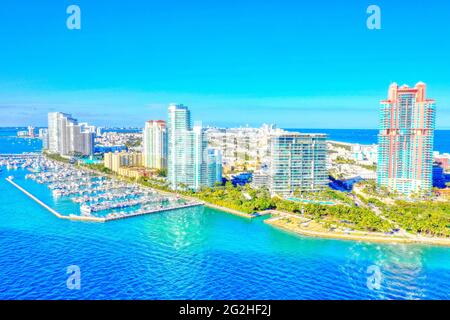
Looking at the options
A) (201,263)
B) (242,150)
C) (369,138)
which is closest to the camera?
(201,263)

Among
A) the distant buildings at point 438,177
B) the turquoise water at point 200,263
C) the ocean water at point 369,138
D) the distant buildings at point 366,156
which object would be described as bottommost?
the turquoise water at point 200,263

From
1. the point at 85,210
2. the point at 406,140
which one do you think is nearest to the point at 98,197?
the point at 85,210

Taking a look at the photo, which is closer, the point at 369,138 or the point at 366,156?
the point at 366,156

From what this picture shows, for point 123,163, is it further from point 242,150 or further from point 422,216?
point 422,216

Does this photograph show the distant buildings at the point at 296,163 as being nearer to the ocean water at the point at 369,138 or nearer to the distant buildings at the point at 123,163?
the distant buildings at the point at 123,163

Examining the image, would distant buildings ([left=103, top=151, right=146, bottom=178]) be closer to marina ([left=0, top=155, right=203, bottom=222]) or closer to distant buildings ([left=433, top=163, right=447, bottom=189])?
marina ([left=0, top=155, right=203, bottom=222])

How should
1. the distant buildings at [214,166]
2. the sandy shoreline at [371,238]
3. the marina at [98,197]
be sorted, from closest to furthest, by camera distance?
1. the sandy shoreline at [371,238]
2. the marina at [98,197]
3. the distant buildings at [214,166]

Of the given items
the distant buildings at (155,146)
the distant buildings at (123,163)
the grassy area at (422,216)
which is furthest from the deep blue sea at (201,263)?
the distant buildings at (155,146)
